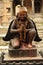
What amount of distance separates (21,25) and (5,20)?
640cm

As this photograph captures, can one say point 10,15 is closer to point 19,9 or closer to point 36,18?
point 36,18

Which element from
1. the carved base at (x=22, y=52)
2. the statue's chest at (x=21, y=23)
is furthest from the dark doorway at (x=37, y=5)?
the carved base at (x=22, y=52)

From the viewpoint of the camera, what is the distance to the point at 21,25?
13.2 feet

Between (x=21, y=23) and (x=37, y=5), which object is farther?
(x=37, y=5)

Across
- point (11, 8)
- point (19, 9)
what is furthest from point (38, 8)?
point (19, 9)

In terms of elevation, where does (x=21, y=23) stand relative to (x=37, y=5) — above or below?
above

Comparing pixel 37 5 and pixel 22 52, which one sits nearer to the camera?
pixel 22 52

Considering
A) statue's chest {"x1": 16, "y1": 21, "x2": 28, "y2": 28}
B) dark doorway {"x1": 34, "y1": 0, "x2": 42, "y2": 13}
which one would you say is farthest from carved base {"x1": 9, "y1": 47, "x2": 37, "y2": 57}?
dark doorway {"x1": 34, "y1": 0, "x2": 42, "y2": 13}

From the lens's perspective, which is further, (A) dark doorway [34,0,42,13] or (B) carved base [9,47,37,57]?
(A) dark doorway [34,0,42,13]

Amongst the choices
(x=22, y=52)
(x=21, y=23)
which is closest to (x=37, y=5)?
(x=21, y=23)

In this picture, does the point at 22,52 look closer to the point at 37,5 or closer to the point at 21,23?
the point at 21,23

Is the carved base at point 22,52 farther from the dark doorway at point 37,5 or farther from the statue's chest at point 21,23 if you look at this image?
the dark doorway at point 37,5

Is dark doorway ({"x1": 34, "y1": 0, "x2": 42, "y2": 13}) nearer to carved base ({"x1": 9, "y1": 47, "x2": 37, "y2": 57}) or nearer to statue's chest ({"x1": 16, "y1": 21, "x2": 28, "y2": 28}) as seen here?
statue's chest ({"x1": 16, "y1": 21, "x2": 28, "y2": 28})

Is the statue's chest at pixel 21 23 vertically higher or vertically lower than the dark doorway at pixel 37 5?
higher
